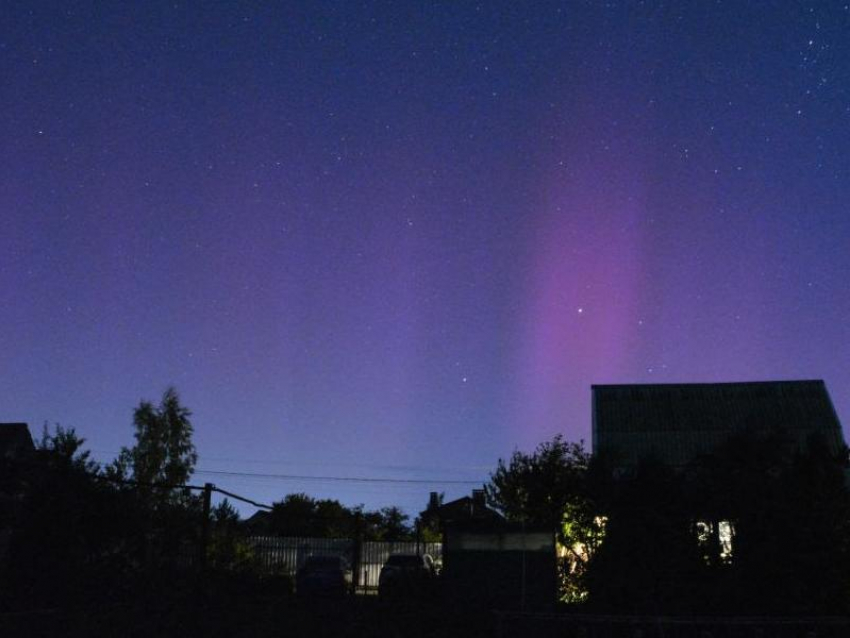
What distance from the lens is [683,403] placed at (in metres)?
35.2

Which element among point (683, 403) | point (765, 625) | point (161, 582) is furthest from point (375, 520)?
point (765, 625)

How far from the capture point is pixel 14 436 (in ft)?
142

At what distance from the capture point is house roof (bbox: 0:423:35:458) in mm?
42219

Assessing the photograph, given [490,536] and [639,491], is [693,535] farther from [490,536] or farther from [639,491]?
[490,536]

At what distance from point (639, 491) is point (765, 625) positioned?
4.27 meters

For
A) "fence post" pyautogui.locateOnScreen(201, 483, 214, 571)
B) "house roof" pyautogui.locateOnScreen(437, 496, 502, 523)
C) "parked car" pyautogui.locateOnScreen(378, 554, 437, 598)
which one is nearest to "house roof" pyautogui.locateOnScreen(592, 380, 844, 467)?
"house roof" pyautogui.locateOnScreen(437, 496, 502, 523)

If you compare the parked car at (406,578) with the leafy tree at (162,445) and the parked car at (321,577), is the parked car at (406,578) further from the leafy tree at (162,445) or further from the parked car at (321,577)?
the leafy tree at (162,445)

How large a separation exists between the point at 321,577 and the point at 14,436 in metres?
25.6

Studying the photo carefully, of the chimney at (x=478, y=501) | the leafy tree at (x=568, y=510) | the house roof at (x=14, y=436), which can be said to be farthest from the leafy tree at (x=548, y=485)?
the house roof at (x=14, y=436)

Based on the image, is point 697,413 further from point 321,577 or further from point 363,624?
point 363,624

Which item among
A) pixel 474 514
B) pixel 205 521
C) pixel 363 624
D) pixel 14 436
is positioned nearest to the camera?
pixel 363 624

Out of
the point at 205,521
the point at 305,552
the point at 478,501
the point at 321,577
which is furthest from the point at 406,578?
the point at 478,501

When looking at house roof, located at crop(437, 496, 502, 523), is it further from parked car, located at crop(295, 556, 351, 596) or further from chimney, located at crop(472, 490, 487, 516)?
parked car, located at crop(295, 556, 351, 596)

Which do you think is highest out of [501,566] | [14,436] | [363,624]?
[14,436]
